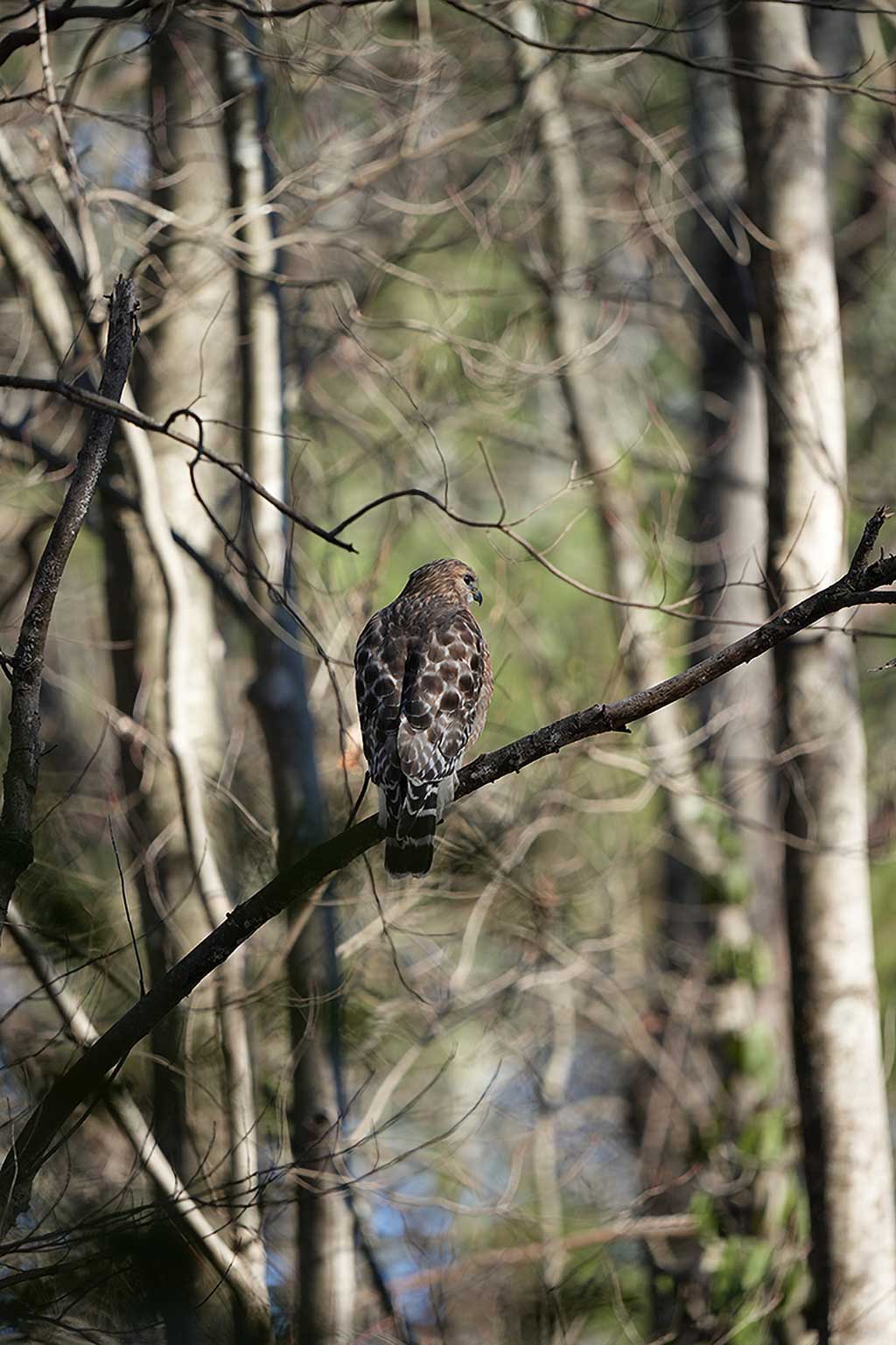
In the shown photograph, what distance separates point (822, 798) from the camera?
5.33 m

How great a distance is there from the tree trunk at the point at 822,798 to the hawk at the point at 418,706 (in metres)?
1.44

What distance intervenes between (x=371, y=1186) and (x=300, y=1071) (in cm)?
59

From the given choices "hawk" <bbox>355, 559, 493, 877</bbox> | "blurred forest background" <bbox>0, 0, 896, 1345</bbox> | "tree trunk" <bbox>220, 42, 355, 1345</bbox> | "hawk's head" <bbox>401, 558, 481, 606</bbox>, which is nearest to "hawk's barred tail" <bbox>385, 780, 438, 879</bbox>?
"hawk" <bbox>355, 559, 493, 877</bbox>

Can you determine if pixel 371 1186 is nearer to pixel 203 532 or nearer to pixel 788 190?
pixel 203 532

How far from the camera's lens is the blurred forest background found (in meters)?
4.01

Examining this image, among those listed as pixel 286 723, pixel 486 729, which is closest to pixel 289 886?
pixel 286 723

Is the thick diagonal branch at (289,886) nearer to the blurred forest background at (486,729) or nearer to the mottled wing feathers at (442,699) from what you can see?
the blurred forest background at (486,729)

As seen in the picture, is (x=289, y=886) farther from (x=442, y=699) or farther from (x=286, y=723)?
(x=286, y=723)

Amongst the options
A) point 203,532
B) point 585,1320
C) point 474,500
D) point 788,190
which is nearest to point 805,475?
point 788,190

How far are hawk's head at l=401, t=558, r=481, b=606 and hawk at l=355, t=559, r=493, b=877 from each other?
0.02 meters

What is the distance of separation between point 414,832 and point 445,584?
1.23 m

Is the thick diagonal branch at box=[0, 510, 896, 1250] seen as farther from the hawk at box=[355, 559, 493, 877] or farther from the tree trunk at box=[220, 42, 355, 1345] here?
the tree trunk at box=[220, 42, 355, 1345]

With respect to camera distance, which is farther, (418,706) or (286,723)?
(286,723)

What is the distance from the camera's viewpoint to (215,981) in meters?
5.06
